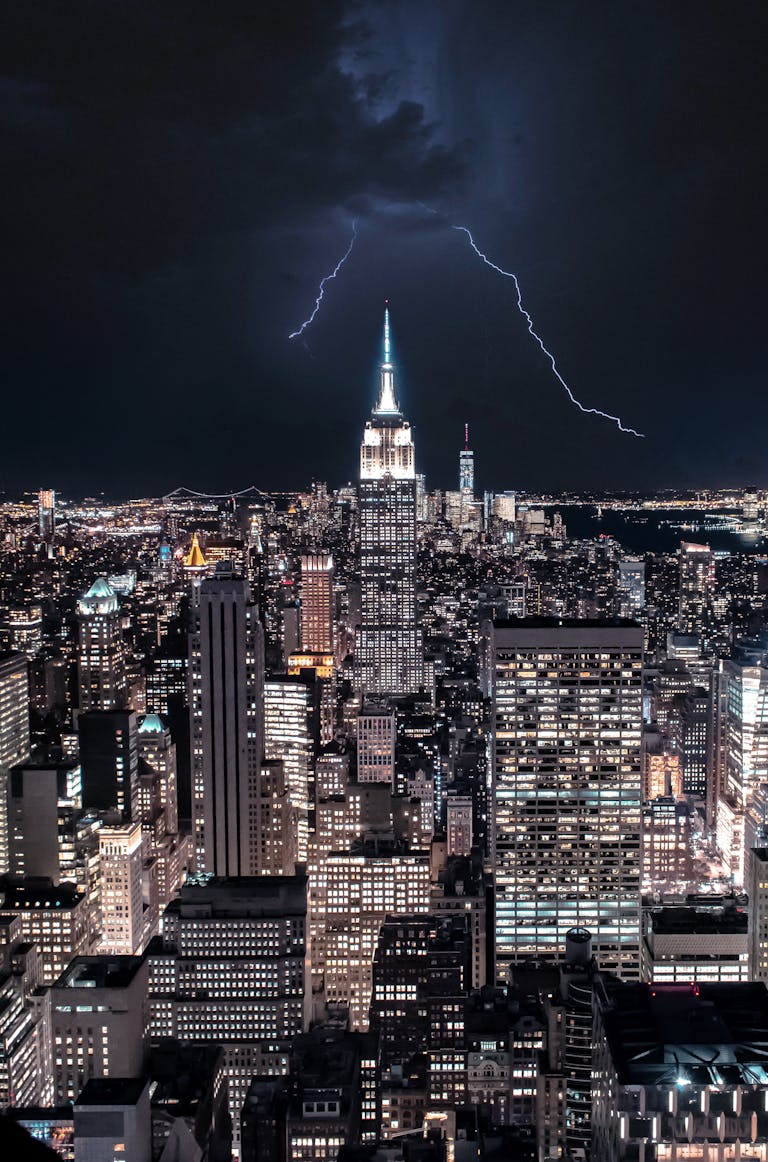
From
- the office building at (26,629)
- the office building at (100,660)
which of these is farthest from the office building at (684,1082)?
the office building at (100,660)

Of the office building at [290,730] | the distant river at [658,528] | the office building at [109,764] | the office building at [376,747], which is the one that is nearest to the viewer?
the distant river at [658,528]

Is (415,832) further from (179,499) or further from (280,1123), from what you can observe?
(280,1123)

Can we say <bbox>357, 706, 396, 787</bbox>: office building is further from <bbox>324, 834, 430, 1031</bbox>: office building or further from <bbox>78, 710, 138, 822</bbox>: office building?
<bbox>324, 834, 430, 1031</bbox>: office building

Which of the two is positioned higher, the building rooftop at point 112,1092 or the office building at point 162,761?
the office building at point 162,761

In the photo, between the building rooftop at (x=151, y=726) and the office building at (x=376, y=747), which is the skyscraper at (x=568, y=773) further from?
the building rooftop at (x=151, y=726)

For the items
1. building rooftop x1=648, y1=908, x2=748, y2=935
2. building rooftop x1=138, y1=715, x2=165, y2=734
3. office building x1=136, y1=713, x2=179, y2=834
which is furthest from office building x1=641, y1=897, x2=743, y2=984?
building rooftop x1=138, y1=715, x2=165, y2=734

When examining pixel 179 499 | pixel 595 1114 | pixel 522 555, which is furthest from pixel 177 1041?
pixel 522 555

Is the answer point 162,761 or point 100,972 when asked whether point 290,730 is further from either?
point 100,972
